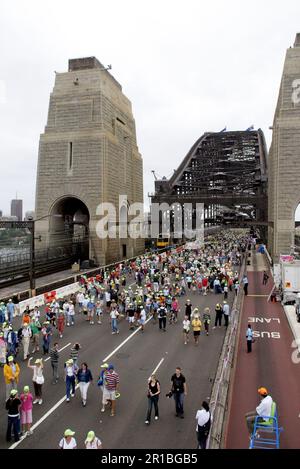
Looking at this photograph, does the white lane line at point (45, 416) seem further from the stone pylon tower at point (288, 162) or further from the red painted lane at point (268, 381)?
the stone pylon tower at point (288, 162)

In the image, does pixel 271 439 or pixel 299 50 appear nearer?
pixel 271 439

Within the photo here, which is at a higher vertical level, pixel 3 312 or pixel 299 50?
pixel 299 50

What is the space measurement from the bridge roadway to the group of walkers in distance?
1.11 feet

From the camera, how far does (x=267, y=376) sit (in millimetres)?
15375

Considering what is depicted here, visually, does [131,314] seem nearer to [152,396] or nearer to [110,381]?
[110,381]

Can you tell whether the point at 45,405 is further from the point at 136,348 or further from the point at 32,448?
the point at 136,348

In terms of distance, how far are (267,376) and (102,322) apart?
1132 cm

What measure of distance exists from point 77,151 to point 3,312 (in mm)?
34540

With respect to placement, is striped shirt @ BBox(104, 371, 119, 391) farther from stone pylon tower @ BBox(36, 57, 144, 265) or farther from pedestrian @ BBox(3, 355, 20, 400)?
stone pylon tower @ BBox(36, 57, 144, 265)

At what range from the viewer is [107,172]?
174ft

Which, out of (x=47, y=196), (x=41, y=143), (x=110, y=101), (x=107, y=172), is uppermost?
(x=110, y=101)

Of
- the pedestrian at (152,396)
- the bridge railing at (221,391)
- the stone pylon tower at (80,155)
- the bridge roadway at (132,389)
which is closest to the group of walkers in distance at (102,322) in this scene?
the pedestrian at (152,396)

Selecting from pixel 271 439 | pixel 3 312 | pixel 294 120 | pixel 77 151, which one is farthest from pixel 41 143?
pixel 271 439

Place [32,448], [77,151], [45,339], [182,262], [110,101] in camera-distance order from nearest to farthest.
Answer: [32,448], [45,339], [182,262], [77,151], [110,101]
